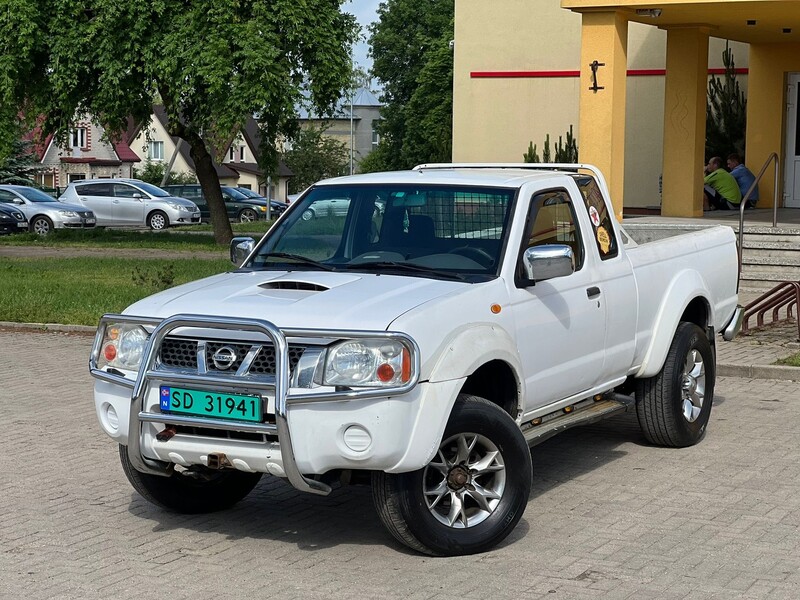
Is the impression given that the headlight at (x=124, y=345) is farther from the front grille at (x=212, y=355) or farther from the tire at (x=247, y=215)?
the tire at (x=247, y=215)

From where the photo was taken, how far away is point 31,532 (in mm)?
6773

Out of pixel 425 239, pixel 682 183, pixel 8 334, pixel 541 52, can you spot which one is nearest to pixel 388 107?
pixel 541 52

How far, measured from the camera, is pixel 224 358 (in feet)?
20.1

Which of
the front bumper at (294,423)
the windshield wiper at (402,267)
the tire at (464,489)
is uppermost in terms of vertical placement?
the windshield wiper at (402,267)

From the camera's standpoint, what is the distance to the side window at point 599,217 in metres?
8.01

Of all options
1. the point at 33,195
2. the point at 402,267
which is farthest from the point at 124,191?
the point at 402,267

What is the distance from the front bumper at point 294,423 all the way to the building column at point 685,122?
17.8 metres

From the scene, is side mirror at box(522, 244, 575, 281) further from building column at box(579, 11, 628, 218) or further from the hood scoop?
building column at box(579, 11, 628, 218)

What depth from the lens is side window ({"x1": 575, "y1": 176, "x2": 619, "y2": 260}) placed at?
26.3 feet

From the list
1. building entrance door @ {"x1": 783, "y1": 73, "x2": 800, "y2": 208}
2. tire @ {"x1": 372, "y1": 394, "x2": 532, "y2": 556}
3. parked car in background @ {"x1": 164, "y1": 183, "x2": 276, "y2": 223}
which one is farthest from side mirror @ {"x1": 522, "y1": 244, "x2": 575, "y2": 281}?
parked car in background @ {"x1": 164, "y1": 183, "x2": 276, "y2": 223}

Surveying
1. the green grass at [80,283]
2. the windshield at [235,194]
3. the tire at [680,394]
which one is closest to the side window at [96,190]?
the windshield at [235,194]

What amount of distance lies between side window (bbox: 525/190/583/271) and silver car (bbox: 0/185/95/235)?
34.0 m

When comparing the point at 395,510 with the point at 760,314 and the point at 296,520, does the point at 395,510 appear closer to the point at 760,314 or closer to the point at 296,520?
the point at 296,520

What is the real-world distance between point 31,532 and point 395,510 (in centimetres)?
203
